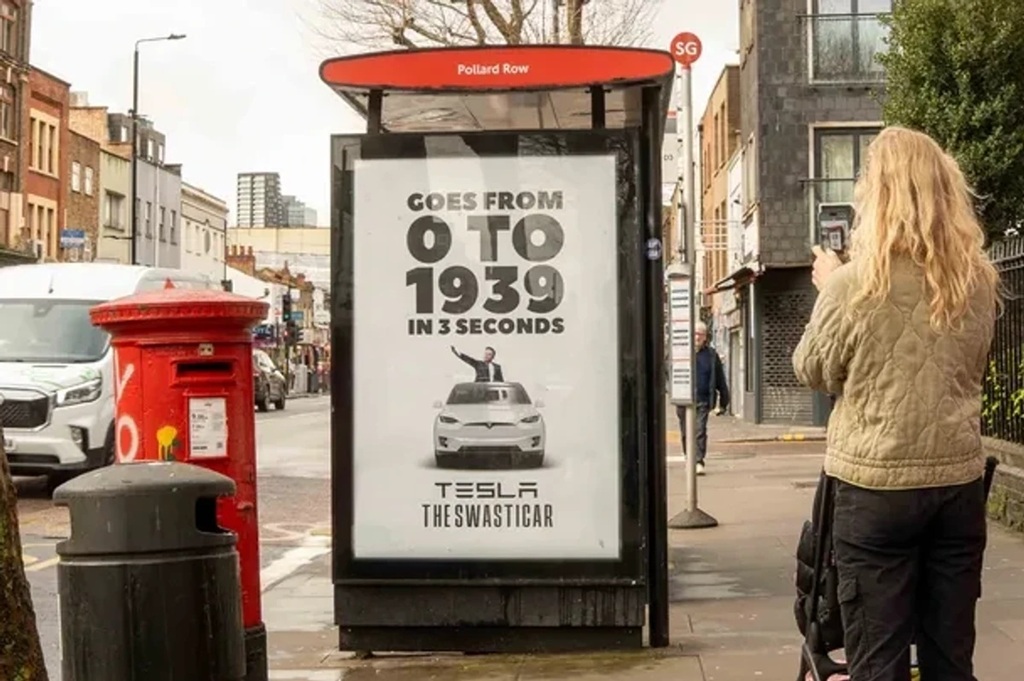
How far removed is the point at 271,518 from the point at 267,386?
1161 inches

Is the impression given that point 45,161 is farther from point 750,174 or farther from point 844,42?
point 844,42

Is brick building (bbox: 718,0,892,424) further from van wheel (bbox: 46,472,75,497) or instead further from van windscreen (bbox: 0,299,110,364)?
van windscreen (bbox: 0,299,110,364)

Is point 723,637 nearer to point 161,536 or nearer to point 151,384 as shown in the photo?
point 151,384

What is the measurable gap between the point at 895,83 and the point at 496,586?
447 inches

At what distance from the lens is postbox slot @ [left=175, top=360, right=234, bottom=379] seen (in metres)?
6.13

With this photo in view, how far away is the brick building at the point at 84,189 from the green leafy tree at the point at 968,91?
4223 centimetres

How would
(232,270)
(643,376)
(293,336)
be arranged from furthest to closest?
(232,270)
(293,336)
(643,376)

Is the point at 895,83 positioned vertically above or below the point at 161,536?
above

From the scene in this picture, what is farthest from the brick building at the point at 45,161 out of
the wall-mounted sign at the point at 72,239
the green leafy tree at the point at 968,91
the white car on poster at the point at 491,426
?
the white car on poster at the point at 491,426

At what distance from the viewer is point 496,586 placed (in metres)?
7.02

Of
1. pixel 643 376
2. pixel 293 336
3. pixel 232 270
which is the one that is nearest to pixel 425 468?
pixel 643 376

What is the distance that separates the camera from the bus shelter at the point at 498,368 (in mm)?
7012

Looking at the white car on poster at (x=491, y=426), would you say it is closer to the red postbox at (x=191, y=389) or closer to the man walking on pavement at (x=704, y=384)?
the red postbox at (x=191, y=389)

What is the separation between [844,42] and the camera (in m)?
29.2
